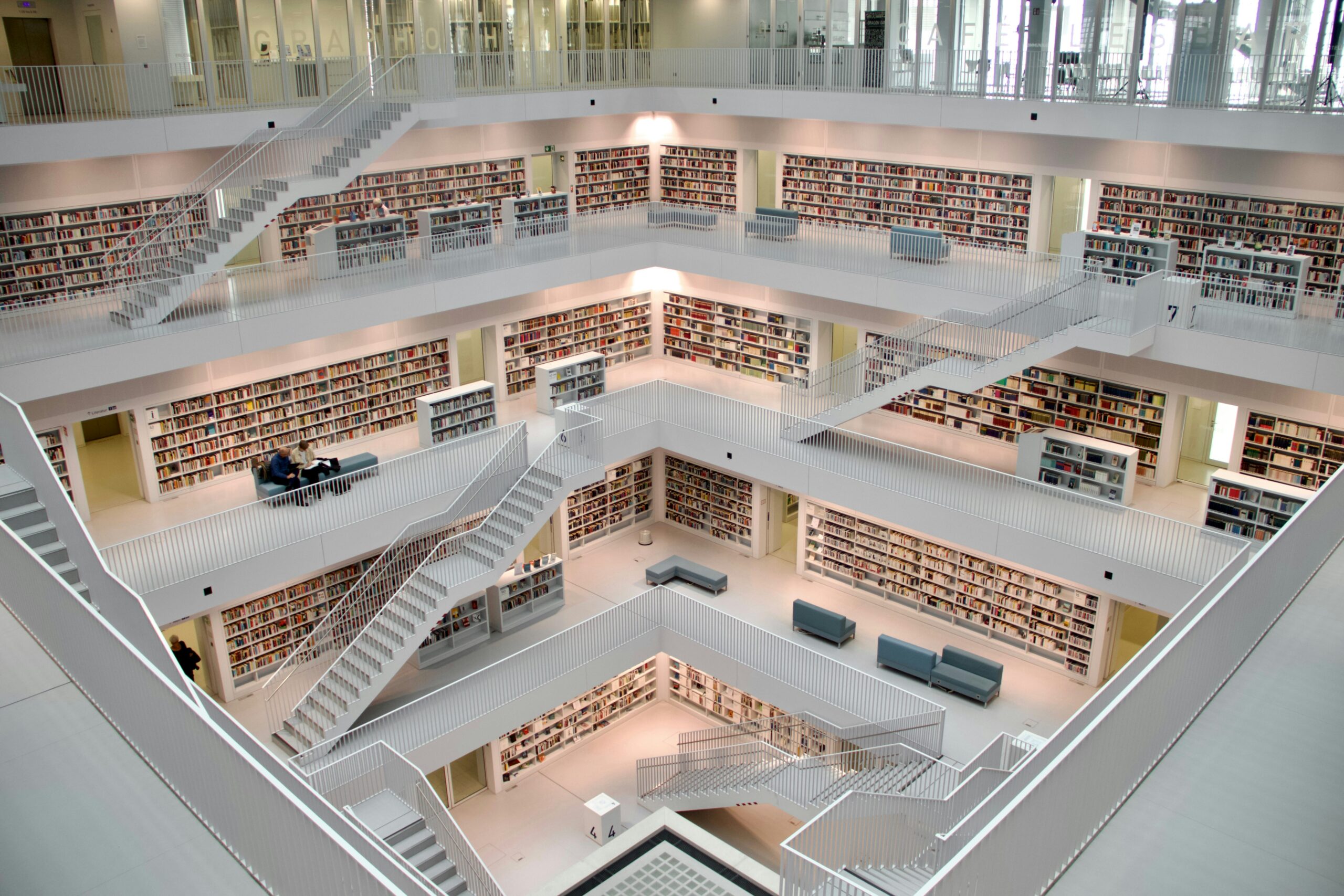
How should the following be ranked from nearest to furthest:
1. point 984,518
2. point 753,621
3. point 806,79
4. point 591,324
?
point 984,518 < point 753,621 < point 806,79 < point 591,324

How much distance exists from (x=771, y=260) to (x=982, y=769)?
386 inches

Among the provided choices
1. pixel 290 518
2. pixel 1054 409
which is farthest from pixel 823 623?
pixel 290 518

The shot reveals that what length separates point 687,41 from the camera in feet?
72.3

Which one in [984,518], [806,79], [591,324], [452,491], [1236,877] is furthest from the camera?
[591,324]

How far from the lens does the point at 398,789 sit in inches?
518

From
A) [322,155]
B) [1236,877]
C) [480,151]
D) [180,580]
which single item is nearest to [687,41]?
[480,151]

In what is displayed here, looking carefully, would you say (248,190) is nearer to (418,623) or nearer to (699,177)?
(418,623)

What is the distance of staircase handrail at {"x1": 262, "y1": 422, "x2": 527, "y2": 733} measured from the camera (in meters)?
14.8

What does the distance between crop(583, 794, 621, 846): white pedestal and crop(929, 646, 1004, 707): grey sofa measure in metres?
5.13

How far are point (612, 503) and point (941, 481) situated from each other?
7191mm

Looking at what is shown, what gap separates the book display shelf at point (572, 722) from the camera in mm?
16438

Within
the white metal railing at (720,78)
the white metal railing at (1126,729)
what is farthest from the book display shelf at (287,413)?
the white metal railing at (1126,729)

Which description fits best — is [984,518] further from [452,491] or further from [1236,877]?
[1236,877]

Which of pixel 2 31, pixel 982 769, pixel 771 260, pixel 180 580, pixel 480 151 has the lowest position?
pixel 982 769
